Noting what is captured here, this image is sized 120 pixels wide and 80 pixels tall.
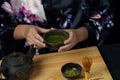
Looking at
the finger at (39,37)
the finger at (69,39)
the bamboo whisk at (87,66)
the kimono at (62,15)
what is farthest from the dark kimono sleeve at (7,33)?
the bamboo whisk at (87,66)

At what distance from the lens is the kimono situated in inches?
61.1

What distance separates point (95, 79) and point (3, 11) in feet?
2.30

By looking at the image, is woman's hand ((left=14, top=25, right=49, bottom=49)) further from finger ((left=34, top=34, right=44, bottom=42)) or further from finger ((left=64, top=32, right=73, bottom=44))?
finger ((left=64, top=32, right=73, bottom=44))

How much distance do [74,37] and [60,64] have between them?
149mm

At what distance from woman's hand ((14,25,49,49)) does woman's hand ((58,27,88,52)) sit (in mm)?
109

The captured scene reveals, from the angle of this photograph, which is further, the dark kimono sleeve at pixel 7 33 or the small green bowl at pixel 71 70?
the dark kimono sleeve at pixel 7 33

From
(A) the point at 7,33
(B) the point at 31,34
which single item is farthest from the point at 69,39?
(A) the point at 7,33

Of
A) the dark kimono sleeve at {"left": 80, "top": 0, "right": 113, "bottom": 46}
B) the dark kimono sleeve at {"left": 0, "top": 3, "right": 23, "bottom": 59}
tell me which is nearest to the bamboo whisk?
the dark kimono sleeve at {"left": 80, "top": 0, "right": 113, "bottom": 46}

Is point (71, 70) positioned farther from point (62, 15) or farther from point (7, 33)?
point (7, 33)

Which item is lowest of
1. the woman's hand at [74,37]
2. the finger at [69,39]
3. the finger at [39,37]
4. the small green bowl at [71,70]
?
the small green bowl at [71,70]

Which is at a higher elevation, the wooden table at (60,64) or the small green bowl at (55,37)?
the small green bowl at (55,37)

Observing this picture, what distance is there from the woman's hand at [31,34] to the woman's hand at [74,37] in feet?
0.36

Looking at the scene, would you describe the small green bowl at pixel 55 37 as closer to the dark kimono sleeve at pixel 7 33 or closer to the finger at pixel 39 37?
the finger at pixel 39 37

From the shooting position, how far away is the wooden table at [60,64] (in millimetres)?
1270
